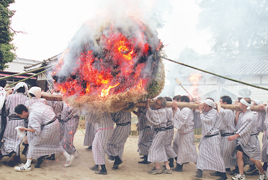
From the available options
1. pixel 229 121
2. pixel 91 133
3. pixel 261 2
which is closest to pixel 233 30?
pixel 261 2

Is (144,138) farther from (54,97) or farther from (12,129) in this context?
(12,129)

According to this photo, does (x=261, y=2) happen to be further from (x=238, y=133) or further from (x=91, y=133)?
(x=91, y=133)

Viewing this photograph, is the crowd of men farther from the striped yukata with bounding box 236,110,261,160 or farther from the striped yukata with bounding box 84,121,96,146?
the striped yukata with bounding box 84,121,96,146

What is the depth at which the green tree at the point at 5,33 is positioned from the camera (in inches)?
383

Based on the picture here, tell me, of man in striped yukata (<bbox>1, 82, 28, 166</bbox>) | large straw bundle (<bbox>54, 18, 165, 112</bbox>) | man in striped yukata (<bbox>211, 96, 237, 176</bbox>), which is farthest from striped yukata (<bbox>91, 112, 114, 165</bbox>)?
man in striped yukata (<bbox>211, 96, 237, 176</bbox>)

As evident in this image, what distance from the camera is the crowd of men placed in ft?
16.9

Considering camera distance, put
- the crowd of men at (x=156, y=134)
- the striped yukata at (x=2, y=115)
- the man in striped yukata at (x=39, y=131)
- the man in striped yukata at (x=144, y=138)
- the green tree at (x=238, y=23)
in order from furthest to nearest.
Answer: the green tree at (x=238, y=23) < the man in striped yukata at (x=144, y=138) < the striped yukata at (x=2, y=115) < the crowd of men at (x=156, y=134) < the man in striped yukata at (x=39, y=131)

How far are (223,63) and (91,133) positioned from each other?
46.1 ft

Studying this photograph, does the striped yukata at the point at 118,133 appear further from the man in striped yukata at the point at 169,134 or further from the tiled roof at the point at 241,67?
the tiled roof at the point at 241,67

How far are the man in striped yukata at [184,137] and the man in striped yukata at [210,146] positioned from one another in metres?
0.33

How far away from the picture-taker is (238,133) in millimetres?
5234

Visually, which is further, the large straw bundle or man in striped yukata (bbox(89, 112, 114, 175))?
man in striped yukata (bbox(89, 112, 114, 175))

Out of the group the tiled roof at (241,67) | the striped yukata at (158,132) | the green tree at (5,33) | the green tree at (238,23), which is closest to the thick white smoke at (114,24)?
the striped yukata at (158,132)

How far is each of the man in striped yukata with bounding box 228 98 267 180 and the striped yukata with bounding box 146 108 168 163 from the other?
1.61 m
